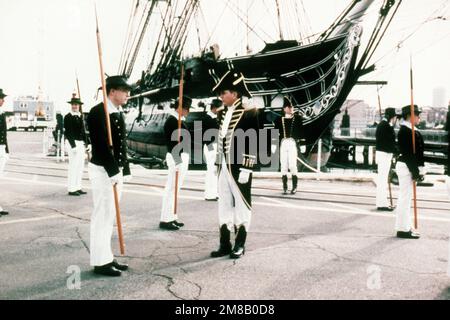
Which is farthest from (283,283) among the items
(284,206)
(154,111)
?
(154,111)

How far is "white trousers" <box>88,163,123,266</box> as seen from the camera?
14.3ft

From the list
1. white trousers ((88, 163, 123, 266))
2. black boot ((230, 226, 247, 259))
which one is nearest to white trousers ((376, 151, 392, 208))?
black boot ((230, 226, 247, 259))

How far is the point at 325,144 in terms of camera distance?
19969 millimetres

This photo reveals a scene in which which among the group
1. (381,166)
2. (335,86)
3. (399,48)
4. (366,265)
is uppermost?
(399,48)

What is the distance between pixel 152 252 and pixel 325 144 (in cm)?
1604

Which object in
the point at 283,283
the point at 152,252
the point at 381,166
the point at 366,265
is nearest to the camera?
the point at 283,283

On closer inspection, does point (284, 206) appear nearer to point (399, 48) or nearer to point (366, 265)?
point (366, 265)

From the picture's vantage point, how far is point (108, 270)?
4.30m

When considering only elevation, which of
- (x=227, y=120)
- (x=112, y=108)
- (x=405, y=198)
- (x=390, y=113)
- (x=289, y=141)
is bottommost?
(x=405, y=198)

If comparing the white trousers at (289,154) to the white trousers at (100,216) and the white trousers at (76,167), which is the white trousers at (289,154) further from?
the white trousers at (100,216)

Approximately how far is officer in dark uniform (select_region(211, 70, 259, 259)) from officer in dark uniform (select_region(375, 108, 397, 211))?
14.0ft

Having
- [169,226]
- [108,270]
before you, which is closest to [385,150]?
[169,226]

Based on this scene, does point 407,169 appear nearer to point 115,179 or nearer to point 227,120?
point 227,120

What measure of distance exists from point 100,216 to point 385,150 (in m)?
6.11
